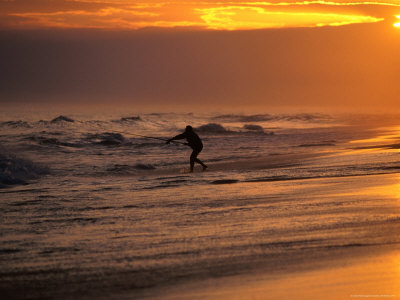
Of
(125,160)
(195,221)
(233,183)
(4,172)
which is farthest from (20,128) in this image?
(195,221)

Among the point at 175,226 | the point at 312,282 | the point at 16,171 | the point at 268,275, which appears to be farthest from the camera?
the point at 16,171

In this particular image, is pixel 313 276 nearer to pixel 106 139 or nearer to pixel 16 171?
pixel 16 171

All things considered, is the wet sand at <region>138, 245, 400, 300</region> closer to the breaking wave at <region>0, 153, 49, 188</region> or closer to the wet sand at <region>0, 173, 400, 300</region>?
the wet sand at <region>0, 173, 400, 300</region>

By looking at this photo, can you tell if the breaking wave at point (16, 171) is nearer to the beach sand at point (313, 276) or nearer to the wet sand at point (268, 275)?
the wet sand at point (268, 275)

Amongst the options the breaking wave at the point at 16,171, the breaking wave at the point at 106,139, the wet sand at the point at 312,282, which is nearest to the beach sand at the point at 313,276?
the wet sand at the point at 312,282

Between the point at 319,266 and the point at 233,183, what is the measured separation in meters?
6.79

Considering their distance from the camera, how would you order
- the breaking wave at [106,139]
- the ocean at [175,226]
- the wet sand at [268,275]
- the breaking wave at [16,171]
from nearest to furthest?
1. the wet sand at [268,275]
2. the ocean at [175,226]
3. the breaking wave at [16,171]
4. the breaking wave at [106,139]

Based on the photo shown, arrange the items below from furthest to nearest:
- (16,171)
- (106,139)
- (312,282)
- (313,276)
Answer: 1. (106,139)
2. (16,171)
3. (313,276)
4. (312,282)

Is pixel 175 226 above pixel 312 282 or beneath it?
above

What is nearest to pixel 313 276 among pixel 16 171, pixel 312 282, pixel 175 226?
pixel 312 282

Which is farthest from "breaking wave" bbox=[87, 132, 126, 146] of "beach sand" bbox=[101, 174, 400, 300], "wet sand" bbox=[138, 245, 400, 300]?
"wet sand" bbox=[138, 245, 400, 300]

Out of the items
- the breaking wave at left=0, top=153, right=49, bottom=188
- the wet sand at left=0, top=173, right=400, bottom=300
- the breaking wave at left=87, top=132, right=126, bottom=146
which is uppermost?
the breaking wave at left=87, top=132, right=126, bottom=146

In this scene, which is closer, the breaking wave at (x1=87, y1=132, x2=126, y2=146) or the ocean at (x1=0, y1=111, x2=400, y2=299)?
the ocean at (x1=0, y1=111, x2=400, y2=299)

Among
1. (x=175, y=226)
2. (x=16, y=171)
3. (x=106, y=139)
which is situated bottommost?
(x=175, y=226)
